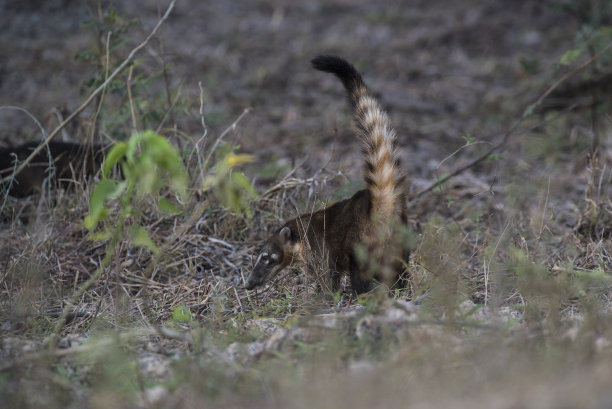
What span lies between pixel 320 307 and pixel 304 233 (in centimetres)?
66

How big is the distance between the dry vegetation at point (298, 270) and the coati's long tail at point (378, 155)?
0.40 metres

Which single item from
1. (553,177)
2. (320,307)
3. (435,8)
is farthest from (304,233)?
(435,8)

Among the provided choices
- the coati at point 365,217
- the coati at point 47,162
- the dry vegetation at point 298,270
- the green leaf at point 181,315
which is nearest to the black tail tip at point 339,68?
the coati at point 365,217

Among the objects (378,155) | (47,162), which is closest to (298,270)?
(378,155)

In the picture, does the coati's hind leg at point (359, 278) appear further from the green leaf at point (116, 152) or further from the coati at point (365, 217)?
the green leaf at point (116, 152)

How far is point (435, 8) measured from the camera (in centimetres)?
1481

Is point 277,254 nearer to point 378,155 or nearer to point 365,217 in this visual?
point 365,217

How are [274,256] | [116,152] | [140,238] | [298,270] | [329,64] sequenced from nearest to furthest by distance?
[116,152]
[140,238]
[329,64]
[274,256]
[298,270]

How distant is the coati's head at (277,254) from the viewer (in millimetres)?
4816

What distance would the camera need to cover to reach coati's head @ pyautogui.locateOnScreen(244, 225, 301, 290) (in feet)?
15.8

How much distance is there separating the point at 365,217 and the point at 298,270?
0.81m

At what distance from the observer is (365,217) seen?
4555 millimetres

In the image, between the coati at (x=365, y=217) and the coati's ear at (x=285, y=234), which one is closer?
the coati at (x=365, y=217)

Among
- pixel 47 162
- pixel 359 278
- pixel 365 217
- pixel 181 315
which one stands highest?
pixel 365 217
